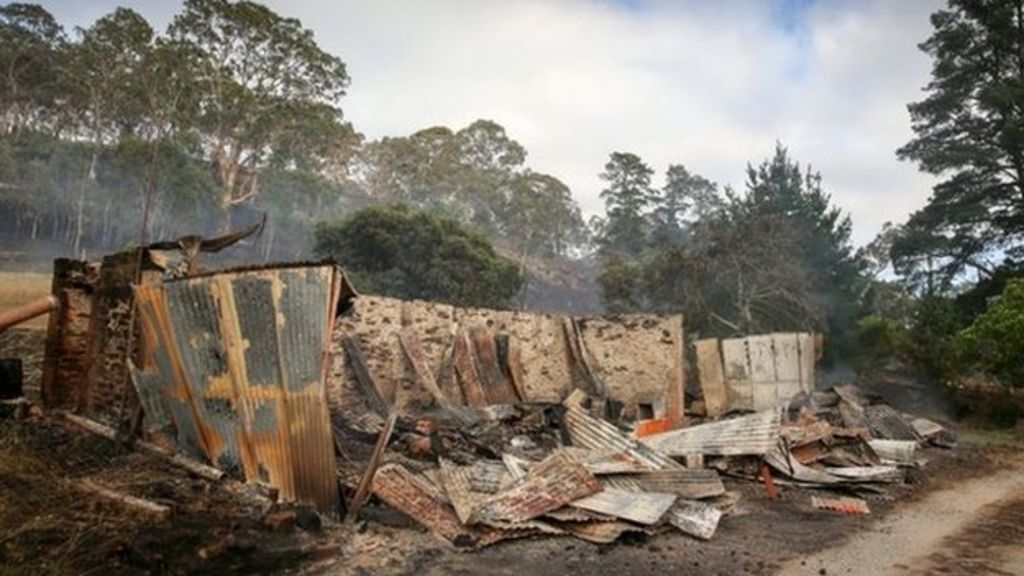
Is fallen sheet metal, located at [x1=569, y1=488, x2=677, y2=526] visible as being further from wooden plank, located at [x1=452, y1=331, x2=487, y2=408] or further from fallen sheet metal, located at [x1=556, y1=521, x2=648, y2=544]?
wooden plank, located at [x1=452, y1=331, x2=487, y2=408]

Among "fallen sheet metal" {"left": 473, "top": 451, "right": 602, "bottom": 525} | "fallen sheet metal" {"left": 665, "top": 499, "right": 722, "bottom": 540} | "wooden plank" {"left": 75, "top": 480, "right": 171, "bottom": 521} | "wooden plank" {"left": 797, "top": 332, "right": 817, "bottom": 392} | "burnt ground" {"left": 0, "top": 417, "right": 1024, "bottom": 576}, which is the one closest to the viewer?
"burnt ground" {"left": 0, "top": 417, "right": 1024, "bottom": 576}

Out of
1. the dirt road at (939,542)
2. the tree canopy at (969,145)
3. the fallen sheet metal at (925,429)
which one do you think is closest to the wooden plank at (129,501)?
the dirt road at (939,542)

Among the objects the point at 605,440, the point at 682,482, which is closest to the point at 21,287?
the point at 605,440

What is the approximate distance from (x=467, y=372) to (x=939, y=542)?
6.81 meters

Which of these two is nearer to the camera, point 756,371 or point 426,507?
point 426,507

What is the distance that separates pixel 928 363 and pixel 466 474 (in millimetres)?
14797

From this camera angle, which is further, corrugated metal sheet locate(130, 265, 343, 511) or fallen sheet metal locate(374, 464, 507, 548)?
fallen sheet metal locate(374, 464, 507, 548)

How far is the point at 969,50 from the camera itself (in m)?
21.0

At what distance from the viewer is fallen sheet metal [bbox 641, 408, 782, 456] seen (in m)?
7.03

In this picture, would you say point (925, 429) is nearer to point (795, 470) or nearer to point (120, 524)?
point (795, 470)

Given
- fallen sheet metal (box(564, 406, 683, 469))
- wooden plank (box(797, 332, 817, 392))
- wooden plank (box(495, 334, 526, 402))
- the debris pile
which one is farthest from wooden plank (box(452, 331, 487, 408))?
wooden plank (box(797, 332, 817, 392))

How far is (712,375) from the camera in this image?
42.8 feet

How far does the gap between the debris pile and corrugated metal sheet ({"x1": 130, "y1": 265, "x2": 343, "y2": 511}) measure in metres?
0.62

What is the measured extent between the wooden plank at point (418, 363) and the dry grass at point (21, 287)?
1192cm
